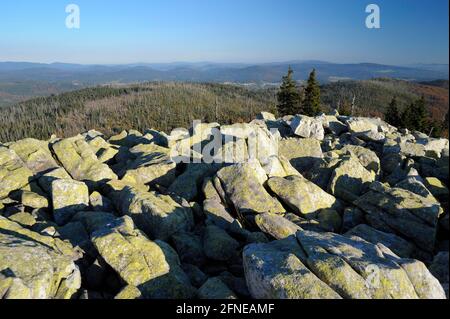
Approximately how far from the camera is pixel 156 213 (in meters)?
13.4

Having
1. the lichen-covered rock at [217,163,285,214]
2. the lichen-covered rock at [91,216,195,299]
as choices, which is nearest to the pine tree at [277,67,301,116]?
the lichen-covered rock at [217,163,285,214]

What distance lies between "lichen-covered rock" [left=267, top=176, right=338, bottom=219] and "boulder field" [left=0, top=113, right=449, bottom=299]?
59 millimetres

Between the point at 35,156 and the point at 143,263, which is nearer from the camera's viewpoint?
the point at 143,263

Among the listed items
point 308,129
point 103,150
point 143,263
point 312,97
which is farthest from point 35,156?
point 312,97

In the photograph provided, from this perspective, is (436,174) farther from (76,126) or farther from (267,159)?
(76,126)

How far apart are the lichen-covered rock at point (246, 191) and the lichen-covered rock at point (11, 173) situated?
11181 millimetres

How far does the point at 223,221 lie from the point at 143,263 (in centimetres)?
483

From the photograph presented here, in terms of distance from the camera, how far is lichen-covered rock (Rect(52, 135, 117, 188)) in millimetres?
18641

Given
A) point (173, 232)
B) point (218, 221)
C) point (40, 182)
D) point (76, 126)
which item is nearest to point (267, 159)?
point (218, 221)

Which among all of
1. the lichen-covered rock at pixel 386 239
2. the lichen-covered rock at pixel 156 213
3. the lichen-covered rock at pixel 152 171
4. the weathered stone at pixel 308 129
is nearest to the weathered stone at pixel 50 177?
the lichen-covered rock at pixel 152 171

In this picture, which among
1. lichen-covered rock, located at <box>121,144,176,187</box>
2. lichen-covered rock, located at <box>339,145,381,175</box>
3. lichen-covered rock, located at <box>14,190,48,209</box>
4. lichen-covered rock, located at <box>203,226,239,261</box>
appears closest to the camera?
lichen-covered rock, located at <box>203,226,239,261</box>

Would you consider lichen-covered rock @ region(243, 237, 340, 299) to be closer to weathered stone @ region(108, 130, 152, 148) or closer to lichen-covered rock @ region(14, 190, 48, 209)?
lichen-covered rock @ region(14, 190, 48, 209)

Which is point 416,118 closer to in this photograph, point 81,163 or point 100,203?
point 81,163

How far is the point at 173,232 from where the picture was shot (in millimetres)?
13117
